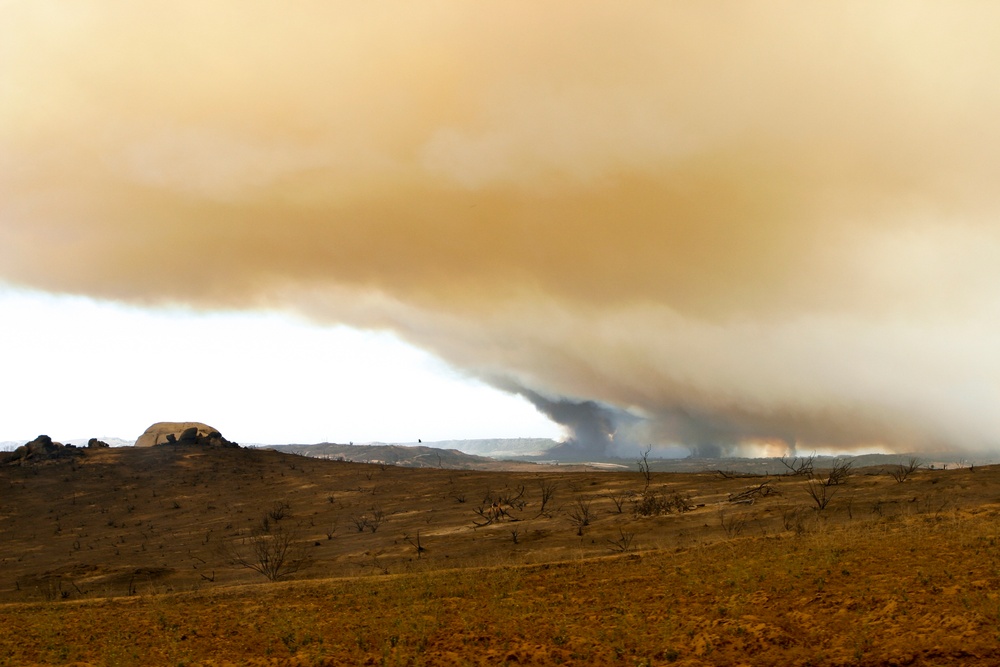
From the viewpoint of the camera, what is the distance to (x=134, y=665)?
587 inches

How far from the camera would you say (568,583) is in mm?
20828

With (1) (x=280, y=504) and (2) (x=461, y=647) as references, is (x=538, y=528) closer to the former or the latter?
(2) (x=461, y=647)

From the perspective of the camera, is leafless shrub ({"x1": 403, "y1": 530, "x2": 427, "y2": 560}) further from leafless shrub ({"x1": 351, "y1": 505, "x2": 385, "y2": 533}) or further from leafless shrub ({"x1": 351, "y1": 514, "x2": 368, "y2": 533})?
leafless shrub ({"x1": 351, "y1": 514, "x2": 368, "y2": 533})

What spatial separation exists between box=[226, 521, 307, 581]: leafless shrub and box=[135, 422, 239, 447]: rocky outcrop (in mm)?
41448

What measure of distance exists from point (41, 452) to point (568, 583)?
81607 mm

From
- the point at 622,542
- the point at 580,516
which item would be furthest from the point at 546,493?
the point at 622,542

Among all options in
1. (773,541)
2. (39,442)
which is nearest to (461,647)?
(773,541)

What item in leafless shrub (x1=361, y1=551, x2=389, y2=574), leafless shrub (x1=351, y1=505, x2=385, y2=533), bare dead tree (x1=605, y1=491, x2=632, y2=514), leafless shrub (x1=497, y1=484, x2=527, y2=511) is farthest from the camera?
leafless shrub (x1=497, y1=484, x2=527, y2=511)

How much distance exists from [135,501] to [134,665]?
58128mm

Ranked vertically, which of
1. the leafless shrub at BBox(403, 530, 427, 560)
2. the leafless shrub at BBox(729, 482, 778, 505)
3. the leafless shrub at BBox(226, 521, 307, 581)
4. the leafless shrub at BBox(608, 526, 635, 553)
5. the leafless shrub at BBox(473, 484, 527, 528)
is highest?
the leafless shrub at BBox(729, 482, 778, 505)

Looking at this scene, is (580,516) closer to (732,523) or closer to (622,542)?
(622,542)

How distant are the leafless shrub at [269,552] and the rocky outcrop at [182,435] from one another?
4145cm

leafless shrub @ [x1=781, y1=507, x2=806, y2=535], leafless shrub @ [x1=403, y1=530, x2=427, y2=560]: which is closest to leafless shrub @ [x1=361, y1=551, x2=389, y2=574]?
leafless shrub @ [x1=403, y1=530, x2=427, y2=560]

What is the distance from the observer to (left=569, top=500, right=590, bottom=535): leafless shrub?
36.3 metres
